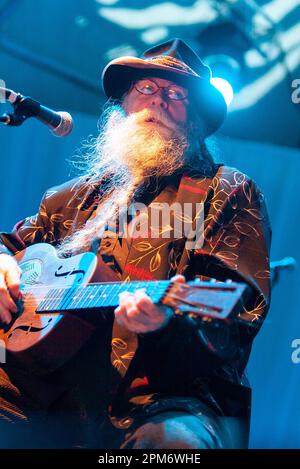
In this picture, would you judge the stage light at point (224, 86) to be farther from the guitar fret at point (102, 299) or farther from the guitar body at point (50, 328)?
the guitar fret at point (102, 299)

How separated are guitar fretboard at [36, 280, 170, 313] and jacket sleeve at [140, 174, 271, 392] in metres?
0.09

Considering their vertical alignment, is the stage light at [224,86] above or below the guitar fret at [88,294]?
above

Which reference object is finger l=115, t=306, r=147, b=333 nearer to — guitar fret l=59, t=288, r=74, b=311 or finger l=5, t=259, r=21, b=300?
guitar fret l=59, t=288, r=74, b=311

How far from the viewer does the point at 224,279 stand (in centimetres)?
164

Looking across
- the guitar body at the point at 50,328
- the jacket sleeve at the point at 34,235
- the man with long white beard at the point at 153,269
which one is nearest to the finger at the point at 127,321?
the man with long white beard at the point at 153,269

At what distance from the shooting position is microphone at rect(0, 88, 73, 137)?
5.31 feet

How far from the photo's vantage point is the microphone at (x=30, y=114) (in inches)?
63.7

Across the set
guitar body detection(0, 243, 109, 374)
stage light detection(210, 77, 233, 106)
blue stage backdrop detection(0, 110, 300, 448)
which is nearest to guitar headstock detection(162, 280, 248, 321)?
guitar body detection(0, 243, 109, 374)

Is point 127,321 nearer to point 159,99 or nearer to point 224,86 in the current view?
point 159,99

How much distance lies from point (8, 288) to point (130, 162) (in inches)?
25.9

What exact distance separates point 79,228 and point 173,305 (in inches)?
32.2

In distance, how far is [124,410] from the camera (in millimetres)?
1544

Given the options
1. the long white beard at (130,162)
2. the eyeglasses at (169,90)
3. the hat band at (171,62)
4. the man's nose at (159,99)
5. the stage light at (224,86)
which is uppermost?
the stage light at (224,86)

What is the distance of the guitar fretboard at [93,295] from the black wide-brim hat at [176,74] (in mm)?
936
